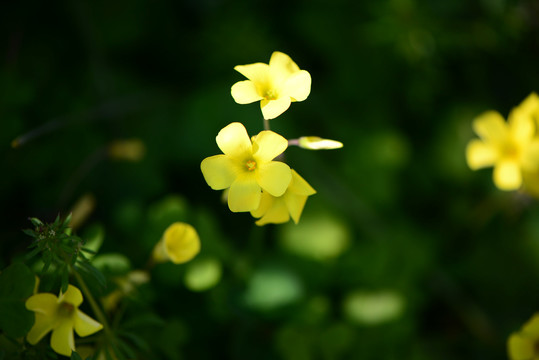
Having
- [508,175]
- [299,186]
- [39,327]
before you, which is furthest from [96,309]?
[508,175]

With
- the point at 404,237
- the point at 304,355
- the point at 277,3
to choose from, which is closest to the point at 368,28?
the point at 277,3

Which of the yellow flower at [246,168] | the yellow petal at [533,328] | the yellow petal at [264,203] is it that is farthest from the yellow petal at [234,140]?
the yellow petal at [533,328]

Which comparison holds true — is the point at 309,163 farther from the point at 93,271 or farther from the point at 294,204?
the point at 93,271

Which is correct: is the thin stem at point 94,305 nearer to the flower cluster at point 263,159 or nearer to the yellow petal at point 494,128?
the flower cluster at point 263,159

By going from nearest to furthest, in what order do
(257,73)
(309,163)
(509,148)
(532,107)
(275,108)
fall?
(275,108), (257,73), (532,107), (509,148), (309,163)

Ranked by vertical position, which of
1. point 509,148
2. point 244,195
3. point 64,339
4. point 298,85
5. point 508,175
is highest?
point 509,148

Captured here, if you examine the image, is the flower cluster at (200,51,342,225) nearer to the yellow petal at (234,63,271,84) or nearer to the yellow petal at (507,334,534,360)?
the yellow petal at (234,63,271,84)

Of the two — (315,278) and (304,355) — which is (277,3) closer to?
(315,278)
